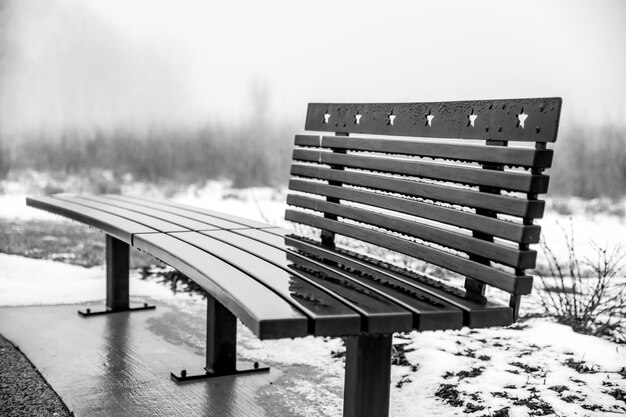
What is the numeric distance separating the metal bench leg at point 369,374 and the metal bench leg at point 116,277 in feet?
6.66

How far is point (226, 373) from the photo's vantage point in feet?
8.87

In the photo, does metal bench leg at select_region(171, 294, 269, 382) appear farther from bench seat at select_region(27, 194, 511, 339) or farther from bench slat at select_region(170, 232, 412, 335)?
bench slat at select_region(170, 232, 412, 335)

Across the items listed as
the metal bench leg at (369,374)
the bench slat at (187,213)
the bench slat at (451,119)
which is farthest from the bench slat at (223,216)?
the metal bench leg at (369,374)

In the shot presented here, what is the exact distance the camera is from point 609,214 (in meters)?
7.58

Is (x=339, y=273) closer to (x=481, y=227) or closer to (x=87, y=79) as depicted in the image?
(x=481, y=227)

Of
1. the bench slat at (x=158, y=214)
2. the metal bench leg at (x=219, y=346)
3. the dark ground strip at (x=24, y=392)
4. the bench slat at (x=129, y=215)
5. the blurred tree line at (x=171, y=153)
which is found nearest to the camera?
the dark ground strip at (x=24, y=392)

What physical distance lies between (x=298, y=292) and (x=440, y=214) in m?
0.56

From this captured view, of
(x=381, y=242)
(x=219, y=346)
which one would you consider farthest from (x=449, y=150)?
(x=219, y=346)

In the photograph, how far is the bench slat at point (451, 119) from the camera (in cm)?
174

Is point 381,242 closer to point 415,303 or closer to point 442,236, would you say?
point 442,236

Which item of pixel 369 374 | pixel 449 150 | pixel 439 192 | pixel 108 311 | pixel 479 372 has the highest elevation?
pixel 449 150

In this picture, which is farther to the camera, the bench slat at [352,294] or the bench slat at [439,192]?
the bench slat at [439,192]

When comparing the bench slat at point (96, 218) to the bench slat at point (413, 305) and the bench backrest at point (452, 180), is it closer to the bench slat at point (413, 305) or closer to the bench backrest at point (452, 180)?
the bench backrest at point (452, 180)

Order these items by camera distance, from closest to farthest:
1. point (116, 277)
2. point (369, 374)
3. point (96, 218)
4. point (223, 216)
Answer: point (369, 374), point (96, 218), point (223, 216), point (116, 277)
